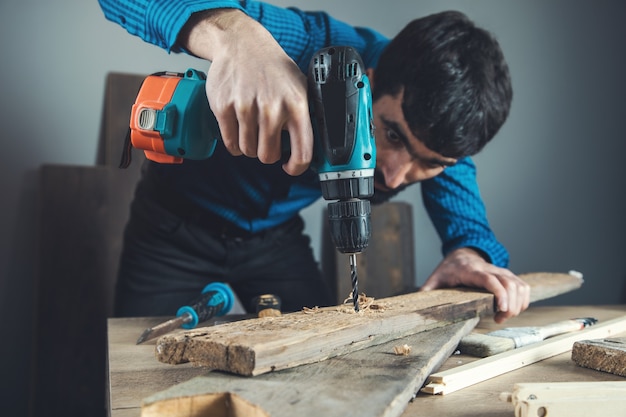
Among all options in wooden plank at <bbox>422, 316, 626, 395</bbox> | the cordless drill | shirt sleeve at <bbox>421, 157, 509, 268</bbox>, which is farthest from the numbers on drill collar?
shirt sleeve at <bbox>421, 157, 509, 268</bbox>

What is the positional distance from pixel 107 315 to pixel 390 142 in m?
1.14

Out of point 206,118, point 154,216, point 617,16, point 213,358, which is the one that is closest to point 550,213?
point 617,16

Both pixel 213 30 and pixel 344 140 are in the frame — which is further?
pixel 213 30

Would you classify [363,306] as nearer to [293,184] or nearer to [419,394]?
[419,394]

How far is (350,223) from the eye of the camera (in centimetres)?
99

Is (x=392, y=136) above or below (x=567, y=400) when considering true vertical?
above

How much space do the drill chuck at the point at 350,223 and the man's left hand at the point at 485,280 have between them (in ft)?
1.74

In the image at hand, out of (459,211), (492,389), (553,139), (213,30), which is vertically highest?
(213,30)

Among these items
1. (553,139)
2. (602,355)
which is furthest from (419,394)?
(553,139)

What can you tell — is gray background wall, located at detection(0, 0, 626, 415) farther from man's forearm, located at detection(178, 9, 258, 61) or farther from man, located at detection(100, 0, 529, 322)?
man's forearm, located at detection(178, 9, 258, 61)

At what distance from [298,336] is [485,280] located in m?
0.73

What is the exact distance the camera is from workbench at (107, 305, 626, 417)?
0.79 metres

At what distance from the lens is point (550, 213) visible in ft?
9.37

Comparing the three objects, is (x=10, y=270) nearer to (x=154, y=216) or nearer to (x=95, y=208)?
(x=95, y=208)
